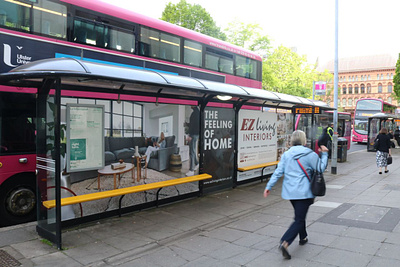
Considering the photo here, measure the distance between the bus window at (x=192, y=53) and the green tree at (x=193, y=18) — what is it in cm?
2257

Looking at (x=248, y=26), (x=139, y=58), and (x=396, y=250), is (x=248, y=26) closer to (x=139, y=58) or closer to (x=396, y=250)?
(x=139, y=58)

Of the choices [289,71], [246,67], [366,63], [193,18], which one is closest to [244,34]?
[193,18]

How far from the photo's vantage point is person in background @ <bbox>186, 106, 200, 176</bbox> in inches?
301

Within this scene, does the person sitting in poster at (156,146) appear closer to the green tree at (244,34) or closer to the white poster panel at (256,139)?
the white poster panel at (256,139)

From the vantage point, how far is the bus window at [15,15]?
602cm

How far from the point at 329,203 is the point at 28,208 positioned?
628 centimetres

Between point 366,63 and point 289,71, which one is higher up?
point 366,63

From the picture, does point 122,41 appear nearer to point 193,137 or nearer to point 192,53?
point 192,53

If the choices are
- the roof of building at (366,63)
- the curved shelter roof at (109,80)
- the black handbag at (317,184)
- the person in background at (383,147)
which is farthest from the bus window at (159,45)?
the roof of building at (366,63)

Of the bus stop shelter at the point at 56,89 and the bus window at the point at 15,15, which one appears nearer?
the bus stop shelter at the point at 56,89

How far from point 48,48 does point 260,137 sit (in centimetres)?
609

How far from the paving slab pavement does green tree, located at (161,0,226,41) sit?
26881 millimetres

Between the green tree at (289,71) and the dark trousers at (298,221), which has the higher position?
the green tree at (289,71)

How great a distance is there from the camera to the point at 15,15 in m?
6.15
